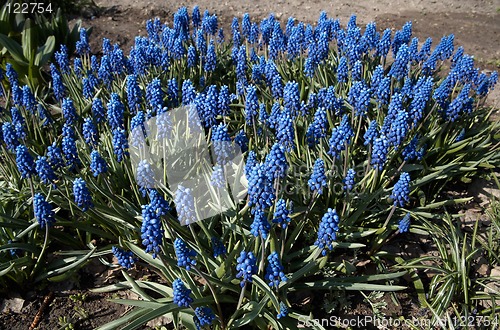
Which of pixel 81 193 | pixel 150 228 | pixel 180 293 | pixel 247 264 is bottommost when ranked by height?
pixel 180 293

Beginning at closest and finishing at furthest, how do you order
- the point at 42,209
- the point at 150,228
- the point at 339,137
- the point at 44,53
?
the point at 150,228 → the point at 42,209 → the point at 339,137 → the point at 44,53

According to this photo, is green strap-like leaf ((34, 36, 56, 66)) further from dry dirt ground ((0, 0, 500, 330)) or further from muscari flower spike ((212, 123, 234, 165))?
→ muscari flower spike ((212, 123, 234, 165))

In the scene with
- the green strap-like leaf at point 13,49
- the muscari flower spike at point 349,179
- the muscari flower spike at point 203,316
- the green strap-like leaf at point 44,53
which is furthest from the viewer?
the green strap-like leaf at point 44,53

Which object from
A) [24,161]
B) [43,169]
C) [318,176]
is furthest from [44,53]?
[318,176]

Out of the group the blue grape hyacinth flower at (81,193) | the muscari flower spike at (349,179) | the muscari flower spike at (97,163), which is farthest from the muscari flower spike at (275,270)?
the muscari flower spike at (97,163)

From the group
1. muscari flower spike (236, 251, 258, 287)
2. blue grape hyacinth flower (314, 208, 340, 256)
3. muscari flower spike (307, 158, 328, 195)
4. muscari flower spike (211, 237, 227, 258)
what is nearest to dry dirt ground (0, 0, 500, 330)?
muscari flower spike (307, 158, 328, 195)

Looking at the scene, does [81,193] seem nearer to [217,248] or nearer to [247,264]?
[217,248]

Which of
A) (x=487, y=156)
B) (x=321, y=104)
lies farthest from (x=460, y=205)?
(x=321, y=104)

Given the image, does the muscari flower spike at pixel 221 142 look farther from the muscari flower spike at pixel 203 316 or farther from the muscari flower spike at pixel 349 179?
the muscari flower spike at pixel 203 316

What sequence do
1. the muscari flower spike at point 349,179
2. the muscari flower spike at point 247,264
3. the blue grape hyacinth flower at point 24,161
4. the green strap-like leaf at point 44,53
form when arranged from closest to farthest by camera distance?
the muscari flower spike at point 247,264 → the blue grape hyacinth flower at point 24,161 → the muscari flower spike at point 349,179 → the green strap-like leaf at point 44,53

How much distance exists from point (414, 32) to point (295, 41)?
5.68 metres

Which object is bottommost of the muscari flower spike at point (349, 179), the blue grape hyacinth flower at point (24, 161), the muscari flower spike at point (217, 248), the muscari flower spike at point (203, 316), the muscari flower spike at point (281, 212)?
the muscari flower spike at point (203, 316)

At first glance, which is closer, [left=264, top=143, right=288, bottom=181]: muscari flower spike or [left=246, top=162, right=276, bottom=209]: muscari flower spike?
[left=246, top=162, right=276, bottom=209]: muscari flower spike

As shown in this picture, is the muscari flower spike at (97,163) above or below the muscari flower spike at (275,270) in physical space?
above
